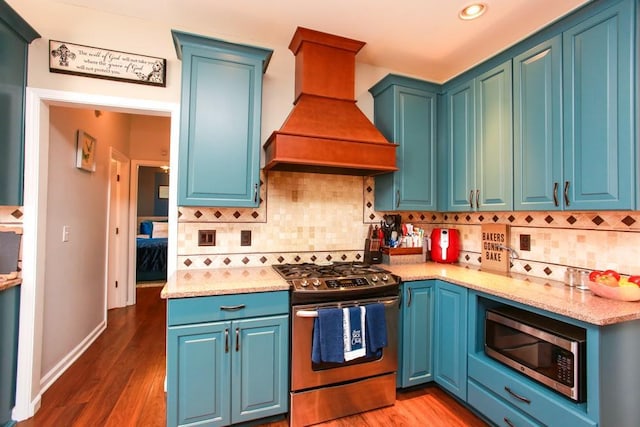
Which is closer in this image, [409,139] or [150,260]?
[409,139]

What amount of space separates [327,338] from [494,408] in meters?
1.05

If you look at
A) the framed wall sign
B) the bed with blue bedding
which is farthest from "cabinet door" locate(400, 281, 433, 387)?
the bed with blue bedding

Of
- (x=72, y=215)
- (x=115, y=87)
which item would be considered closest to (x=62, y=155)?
(x=72, y=215)

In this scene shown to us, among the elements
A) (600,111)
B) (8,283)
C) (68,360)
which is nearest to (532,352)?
(600,111)

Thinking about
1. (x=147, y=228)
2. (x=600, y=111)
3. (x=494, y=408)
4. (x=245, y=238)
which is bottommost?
(x=494, y=408)

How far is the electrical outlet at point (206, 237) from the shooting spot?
2.26 metres

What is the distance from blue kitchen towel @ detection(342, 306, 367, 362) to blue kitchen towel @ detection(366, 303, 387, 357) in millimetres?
41

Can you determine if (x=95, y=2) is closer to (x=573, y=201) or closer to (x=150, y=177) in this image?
(x=573, y=201)

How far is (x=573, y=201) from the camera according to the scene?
5.54 feet

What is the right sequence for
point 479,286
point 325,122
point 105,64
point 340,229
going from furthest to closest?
point 340,229, point 325,122, point 105,64, point 479,286

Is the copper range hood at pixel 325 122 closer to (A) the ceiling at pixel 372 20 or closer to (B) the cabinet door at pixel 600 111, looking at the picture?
(A) the ceiling at pixel 372 20

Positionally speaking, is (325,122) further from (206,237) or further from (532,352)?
(532,352)

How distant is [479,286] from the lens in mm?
1858

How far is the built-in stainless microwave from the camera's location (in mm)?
1399
